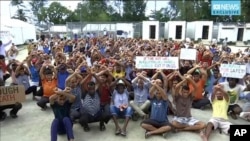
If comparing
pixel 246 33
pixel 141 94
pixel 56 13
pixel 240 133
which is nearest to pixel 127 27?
pixel 246 33

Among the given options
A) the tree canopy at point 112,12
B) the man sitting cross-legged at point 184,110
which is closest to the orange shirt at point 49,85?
the man sitting cross-legged at point 184,110

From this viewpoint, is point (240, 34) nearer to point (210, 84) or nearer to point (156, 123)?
point (210, 84)

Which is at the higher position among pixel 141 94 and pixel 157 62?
pixel 157 62

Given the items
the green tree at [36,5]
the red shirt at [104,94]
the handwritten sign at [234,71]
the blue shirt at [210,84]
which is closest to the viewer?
the red shirt at [104,94]

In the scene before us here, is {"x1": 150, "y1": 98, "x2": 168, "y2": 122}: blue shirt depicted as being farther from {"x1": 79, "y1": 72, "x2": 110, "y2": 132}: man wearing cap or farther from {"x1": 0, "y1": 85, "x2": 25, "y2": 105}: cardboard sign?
{"x1": 0, "y1": 85, "x2": 25, "y2": 105}: cardboard sign

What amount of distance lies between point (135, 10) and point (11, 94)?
72.1 m

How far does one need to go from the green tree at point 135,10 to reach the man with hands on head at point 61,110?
70040 millimetres

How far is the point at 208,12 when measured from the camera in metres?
63.4

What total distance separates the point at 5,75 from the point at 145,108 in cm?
652

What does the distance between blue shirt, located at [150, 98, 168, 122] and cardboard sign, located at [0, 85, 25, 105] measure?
3.51m

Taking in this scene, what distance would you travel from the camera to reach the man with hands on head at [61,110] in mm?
6039

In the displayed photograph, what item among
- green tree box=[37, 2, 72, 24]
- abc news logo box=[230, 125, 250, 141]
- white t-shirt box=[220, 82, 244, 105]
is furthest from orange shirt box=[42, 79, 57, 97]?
green tree box=[37, 2, 72, 24]

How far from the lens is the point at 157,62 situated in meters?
8.59

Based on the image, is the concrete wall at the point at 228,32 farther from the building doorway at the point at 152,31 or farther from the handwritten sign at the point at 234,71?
the handwritten sign at the point at 234,71
